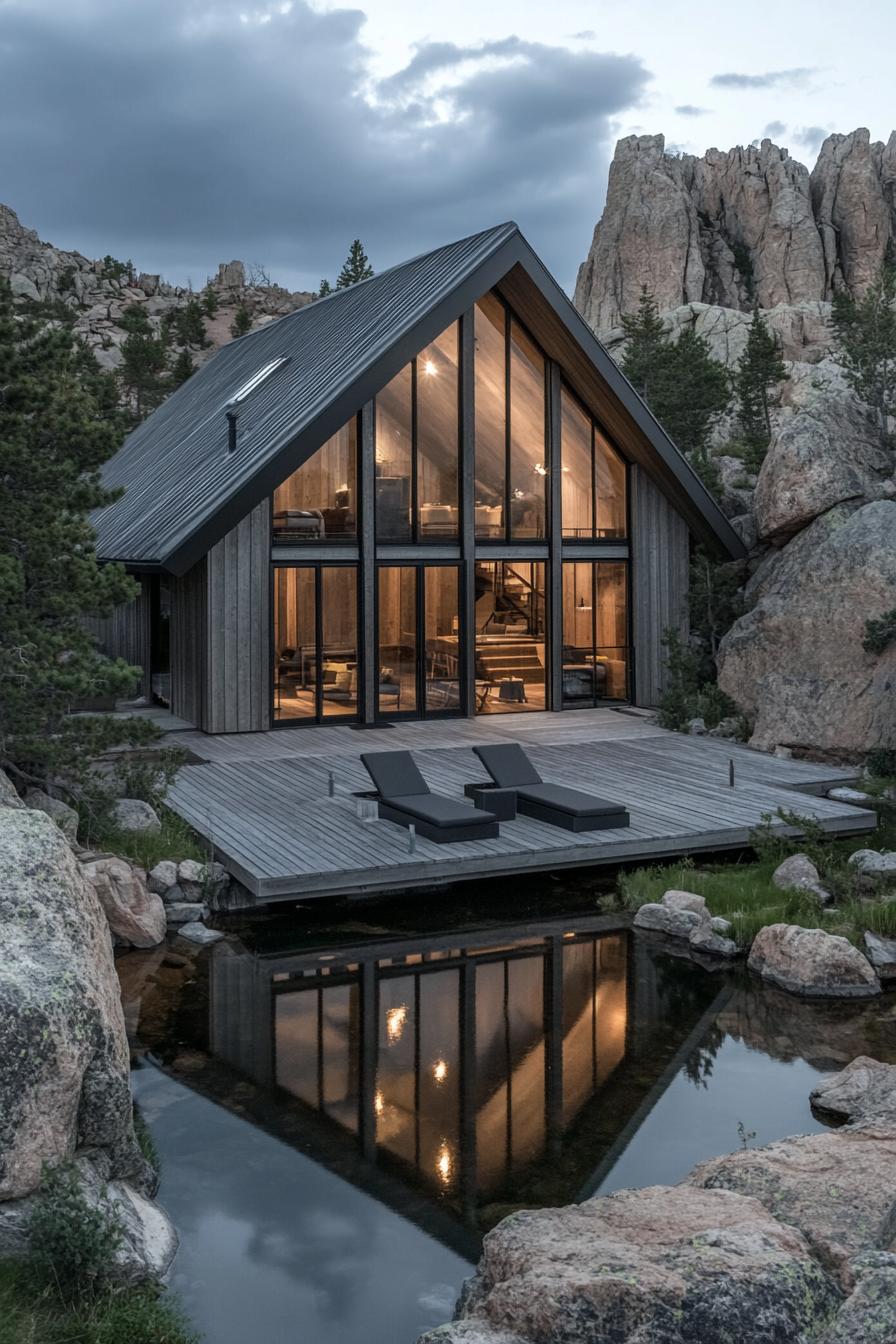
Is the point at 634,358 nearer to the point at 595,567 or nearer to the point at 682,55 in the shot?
the point at 595,567

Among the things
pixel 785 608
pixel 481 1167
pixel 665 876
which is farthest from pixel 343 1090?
pixel 785 608

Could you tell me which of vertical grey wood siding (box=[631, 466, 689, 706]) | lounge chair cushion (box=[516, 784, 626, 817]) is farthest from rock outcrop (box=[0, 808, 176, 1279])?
vertical grey wood siding (box=[631, 466, 689, 706])

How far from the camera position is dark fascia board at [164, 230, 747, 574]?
49.9ft

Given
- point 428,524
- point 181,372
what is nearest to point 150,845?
point 428,524

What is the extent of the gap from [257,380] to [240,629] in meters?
5.23

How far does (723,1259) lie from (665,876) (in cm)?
658

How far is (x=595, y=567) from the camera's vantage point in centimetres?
1909

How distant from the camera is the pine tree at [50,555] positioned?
9625 mm

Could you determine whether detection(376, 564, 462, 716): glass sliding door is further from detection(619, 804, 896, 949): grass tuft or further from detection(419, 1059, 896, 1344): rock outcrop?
detection(419, 1059, 896, 1344): rock outcrop

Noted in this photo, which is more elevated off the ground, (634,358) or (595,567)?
(634,358)

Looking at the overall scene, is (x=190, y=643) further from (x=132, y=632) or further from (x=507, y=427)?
(x=507, y=427)

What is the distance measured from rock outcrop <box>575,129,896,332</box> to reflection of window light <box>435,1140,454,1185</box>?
73.8 metres

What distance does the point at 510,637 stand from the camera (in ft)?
61.2

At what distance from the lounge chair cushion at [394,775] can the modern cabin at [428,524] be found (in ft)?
14.2
